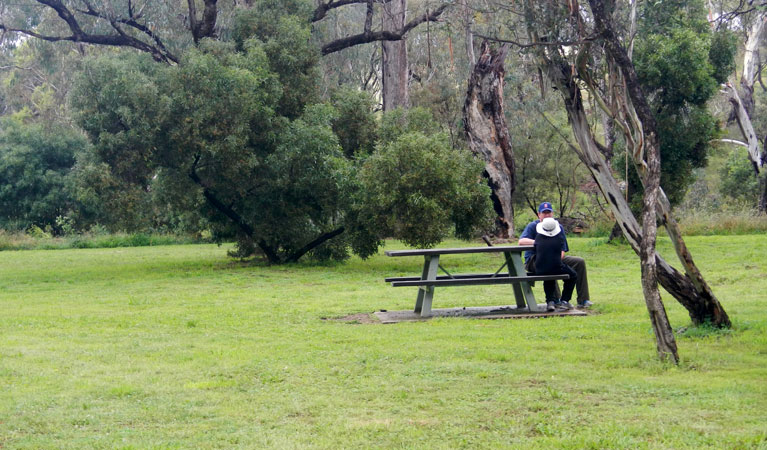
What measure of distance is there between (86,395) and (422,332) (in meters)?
4.01

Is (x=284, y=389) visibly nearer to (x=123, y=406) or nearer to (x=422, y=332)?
(x=123, y=406)

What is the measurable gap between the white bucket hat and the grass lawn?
1182 mm

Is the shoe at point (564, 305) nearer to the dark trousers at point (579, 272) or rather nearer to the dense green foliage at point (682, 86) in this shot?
the dark trousers at point (579, 272)

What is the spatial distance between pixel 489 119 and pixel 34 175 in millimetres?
22513

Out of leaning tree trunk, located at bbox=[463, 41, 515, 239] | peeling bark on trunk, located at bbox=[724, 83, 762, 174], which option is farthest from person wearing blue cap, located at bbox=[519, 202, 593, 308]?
peeling bark on trunk, located at bbox=[724, 83, 762, 174]

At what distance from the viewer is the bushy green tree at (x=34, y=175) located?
36.5 meters

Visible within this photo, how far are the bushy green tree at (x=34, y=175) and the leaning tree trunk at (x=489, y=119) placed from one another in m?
20.0

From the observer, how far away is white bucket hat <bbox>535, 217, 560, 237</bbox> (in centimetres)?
1091

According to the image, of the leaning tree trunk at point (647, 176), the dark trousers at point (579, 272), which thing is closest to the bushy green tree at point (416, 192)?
the dark trousers at point (579, 272)

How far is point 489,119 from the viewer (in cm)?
2417

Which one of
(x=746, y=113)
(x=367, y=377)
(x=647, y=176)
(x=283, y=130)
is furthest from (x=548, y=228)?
(x=746, y=113)

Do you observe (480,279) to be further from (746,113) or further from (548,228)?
(746,113)

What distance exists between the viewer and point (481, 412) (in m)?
5.76

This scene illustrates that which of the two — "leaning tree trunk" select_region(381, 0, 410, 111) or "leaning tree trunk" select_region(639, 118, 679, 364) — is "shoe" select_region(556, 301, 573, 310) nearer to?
"leaning tree trunk" select_region(639, 118, 679, 364)
